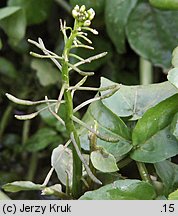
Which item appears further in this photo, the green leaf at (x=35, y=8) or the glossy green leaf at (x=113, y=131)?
the green leaf at (x=35, y=8)

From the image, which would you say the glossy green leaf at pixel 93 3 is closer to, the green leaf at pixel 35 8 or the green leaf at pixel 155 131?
the green leaf at pixel 35 8

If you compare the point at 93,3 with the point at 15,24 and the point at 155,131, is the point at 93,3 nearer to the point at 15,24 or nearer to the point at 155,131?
the point at 15,24

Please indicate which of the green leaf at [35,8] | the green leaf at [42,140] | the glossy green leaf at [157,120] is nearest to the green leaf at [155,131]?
the glossy green leaf at [157,120]

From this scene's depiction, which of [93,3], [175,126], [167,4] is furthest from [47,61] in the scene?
[175,126]

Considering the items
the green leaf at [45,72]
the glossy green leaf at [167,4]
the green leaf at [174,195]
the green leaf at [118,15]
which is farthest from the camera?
the green leaf at [45,72]

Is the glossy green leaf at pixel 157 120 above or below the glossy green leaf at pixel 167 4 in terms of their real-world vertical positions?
below

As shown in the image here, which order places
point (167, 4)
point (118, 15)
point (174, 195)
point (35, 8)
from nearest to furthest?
point (174, 195), point (167, 4), point (118, 15), point (35, 8)
